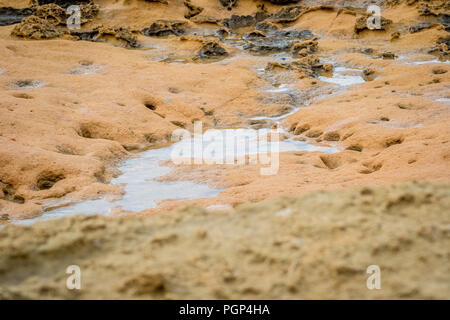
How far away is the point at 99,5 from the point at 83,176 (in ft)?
48.8

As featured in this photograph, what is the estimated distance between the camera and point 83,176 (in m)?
5.23

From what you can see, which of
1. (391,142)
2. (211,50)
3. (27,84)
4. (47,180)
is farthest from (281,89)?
(47,180)

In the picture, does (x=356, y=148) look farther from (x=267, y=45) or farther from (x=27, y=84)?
(x=267, y=45)

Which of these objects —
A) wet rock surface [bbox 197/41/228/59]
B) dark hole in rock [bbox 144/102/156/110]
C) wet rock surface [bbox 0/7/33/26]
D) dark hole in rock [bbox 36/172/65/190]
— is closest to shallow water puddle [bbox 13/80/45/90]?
dark hole in rock [bbox 144/102/156/110]

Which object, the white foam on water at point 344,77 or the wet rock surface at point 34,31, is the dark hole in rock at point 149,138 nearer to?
the white foam on water at point 344,77

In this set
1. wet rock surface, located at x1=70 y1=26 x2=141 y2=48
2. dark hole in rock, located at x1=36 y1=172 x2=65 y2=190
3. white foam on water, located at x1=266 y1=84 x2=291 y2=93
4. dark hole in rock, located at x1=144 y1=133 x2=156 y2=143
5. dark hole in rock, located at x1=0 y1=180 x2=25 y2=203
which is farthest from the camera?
wet rock surface, located at x1=70 y1=26 x2=141 y2=48

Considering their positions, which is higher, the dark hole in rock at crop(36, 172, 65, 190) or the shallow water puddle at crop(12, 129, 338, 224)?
the dark hole in rock at crop(36, 172, 65, 190)

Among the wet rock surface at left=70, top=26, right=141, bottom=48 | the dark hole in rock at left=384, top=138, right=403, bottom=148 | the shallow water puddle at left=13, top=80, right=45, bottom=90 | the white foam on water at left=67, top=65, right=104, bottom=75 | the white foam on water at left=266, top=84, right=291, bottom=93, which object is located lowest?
the white foam on water at left=266, top=84, right=291, bottom=93

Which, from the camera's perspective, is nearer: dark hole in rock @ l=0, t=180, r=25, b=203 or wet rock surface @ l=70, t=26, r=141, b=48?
dark hole in rock @ l=0, t=180, r=25, b=203

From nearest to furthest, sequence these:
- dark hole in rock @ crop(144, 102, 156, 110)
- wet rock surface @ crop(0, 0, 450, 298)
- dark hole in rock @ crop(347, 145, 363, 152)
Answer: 1. wet rock surface @ crop(0, 0, 450, 298)
2. dark hole in rock @ crop(347, 145, 363, 152)
3. dark hole in rock @ crop(144, 102, 156, 110)

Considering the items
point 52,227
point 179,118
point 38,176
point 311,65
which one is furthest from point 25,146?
point 311,65

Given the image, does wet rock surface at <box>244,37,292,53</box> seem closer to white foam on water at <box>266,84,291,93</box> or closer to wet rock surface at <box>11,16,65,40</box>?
white foam on water at <box>266,84,291,93</box>

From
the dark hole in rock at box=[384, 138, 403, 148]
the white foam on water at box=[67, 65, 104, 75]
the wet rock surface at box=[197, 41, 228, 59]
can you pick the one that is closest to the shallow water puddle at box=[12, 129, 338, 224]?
the dark hole in rock at box=[384, 138, 403, 148]
